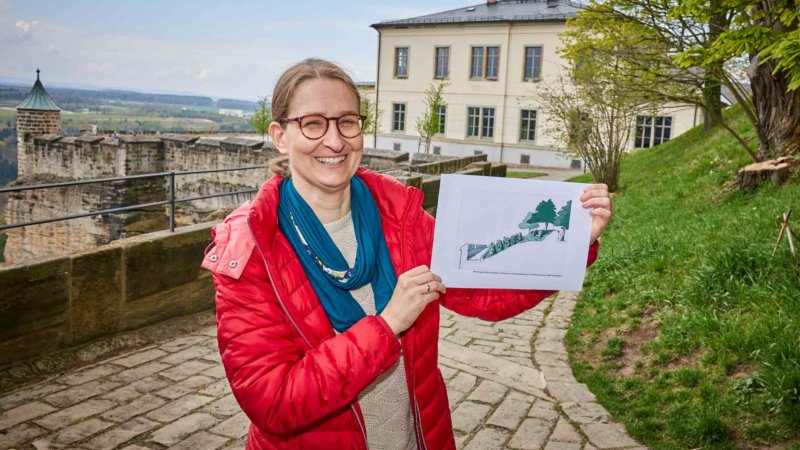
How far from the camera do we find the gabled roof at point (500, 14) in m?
38.6

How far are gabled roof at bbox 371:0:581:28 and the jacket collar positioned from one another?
38153 millimetres

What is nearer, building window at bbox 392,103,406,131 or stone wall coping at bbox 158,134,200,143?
stone wall coping at bbox 158,134,200,143

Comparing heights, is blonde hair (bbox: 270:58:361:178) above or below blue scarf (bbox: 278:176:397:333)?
above

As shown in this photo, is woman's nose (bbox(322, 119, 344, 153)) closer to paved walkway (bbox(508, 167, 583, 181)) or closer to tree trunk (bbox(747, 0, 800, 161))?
tree trunk (bbox(747, 0, 800, 161))

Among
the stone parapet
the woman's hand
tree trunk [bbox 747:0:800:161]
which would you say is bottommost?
the stone parapet

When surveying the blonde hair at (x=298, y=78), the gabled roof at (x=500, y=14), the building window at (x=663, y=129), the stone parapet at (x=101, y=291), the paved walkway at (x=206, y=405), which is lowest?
the paved walkway at (x=206, y=405)

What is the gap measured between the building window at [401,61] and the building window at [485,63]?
5004 millimetres

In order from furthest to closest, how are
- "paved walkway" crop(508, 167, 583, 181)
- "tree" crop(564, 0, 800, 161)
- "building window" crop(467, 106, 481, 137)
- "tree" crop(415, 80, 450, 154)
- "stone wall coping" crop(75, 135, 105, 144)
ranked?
"building window" crop(467, 106, 481, 137) → "tree" crop(415, 80, 450, 154) → "paved walkway" crop(508, 167, 583, 181) → "stone wall coping" crop(75, 135, 105, 144) → "tree" crop(564, 0, 800, 161)

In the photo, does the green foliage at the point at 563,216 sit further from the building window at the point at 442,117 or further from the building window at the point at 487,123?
the building window at the point at 442,117

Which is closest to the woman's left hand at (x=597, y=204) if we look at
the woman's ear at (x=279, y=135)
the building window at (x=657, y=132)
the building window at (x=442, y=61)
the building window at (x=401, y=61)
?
the woman's ear at (x=279, y=135)

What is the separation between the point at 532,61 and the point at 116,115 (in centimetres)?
3414

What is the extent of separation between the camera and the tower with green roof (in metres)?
28.4

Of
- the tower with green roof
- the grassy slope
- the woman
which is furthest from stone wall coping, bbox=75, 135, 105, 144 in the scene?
the woman

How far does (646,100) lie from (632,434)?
11000mm
